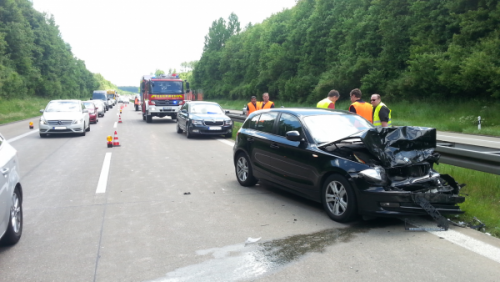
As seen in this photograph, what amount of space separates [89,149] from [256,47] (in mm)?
58713

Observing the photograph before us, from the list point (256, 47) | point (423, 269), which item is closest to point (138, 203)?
point (423, 269)

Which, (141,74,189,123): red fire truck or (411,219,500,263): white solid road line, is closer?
(411,219,500,263): white solid road line

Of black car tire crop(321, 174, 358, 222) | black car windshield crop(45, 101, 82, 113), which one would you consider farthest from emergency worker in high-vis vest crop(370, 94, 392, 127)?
black car windshield crop(45, 101, 82, 113)

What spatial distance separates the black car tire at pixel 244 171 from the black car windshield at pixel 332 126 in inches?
67.5

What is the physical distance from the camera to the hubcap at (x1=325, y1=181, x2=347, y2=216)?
580 centimetres

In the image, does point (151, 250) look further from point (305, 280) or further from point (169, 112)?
point (169, 112)

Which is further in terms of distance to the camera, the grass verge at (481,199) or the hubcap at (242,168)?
the hubcap at (242,168)

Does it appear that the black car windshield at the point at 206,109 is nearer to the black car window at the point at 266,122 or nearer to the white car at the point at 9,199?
the black car window at the point at 266,122

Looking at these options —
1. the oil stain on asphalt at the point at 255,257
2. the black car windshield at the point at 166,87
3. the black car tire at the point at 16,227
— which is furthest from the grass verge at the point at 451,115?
the black car tire at the point at 16,227

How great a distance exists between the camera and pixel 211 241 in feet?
16.9

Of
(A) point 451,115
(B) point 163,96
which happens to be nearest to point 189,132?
(B) point 163,96

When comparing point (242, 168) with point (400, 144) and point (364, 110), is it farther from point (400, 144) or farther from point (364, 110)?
point (400, 144)

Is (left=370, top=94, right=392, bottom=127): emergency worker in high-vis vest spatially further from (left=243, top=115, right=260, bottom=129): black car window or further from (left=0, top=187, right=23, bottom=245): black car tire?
(left=0, top=187, right=23, bottom=245): black car tire

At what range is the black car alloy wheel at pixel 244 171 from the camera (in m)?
8.16
